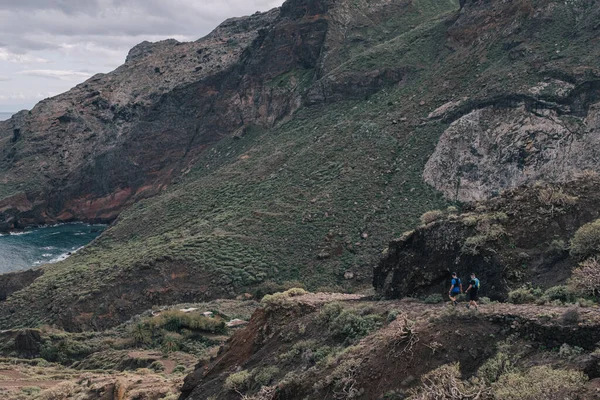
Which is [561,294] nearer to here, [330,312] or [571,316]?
[571,316]

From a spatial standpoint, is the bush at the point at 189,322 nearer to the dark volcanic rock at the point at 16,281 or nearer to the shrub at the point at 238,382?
the shrub at the point at 238,382

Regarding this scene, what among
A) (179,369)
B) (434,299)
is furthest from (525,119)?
(434,299)

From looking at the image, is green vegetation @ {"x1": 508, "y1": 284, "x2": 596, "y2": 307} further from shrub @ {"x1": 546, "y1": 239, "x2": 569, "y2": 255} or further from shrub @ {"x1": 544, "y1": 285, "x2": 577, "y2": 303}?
shrub @ {"x1": 546, "y1": 239, "x2": 569, "y2": 255}

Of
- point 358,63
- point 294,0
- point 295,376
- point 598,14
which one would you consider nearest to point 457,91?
point 598,14

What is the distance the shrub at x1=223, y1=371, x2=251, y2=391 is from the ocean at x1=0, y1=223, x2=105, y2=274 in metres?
63.0

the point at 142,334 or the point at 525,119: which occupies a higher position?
the point at 525,119

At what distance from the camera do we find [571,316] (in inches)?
412

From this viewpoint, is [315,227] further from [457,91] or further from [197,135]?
[197,135]

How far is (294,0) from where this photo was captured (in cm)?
8544

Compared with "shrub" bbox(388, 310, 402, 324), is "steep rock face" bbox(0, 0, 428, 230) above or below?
above

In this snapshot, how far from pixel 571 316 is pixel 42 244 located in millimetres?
85167

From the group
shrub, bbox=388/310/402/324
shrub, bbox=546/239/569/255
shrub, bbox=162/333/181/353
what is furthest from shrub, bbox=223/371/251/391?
shrub, bbox=162/333/181/353

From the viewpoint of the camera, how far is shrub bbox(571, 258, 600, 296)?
12.2 meters

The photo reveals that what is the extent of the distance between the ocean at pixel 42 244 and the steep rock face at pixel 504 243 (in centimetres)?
6440
